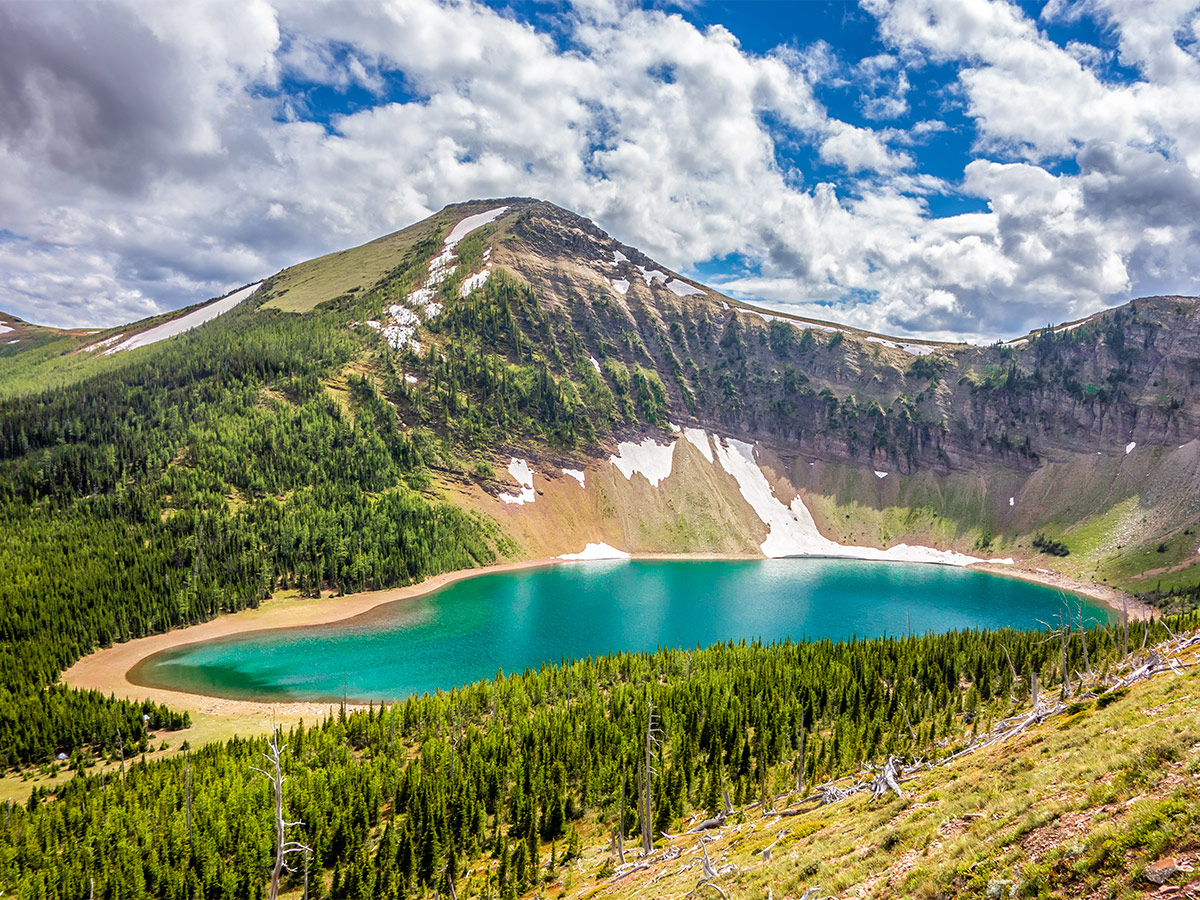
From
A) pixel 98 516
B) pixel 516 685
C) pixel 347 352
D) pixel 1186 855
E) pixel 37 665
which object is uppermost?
pixel 347 352

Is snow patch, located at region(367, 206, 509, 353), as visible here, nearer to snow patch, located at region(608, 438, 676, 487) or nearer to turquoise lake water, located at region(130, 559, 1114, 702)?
snow patch, located at region(608, 438, 676, 487)

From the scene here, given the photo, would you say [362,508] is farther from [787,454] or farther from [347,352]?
[787,454]

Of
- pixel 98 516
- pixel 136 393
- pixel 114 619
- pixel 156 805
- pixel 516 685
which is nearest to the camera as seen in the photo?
pixel 156 805

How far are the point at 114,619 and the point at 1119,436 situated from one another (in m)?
223

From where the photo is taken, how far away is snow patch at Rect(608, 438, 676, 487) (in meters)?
168

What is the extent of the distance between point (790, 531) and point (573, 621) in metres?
93.2

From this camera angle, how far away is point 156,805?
3697cm

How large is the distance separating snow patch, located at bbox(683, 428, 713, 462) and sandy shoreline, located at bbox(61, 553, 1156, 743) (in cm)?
6706

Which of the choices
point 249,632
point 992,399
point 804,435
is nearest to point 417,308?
point 249,632

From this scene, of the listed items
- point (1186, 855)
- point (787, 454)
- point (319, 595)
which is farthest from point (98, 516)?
point (787, 454)

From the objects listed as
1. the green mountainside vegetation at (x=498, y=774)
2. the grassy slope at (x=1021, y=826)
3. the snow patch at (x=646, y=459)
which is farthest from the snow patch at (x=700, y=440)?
the grassy slope at (x=1021, y=826)

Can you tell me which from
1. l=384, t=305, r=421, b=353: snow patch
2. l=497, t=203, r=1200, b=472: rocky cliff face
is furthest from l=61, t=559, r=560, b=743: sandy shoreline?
l=497, t=203, r=1200, b=472: rocky cliff face

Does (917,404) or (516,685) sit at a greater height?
(917,404)

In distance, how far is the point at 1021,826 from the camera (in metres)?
12.0
